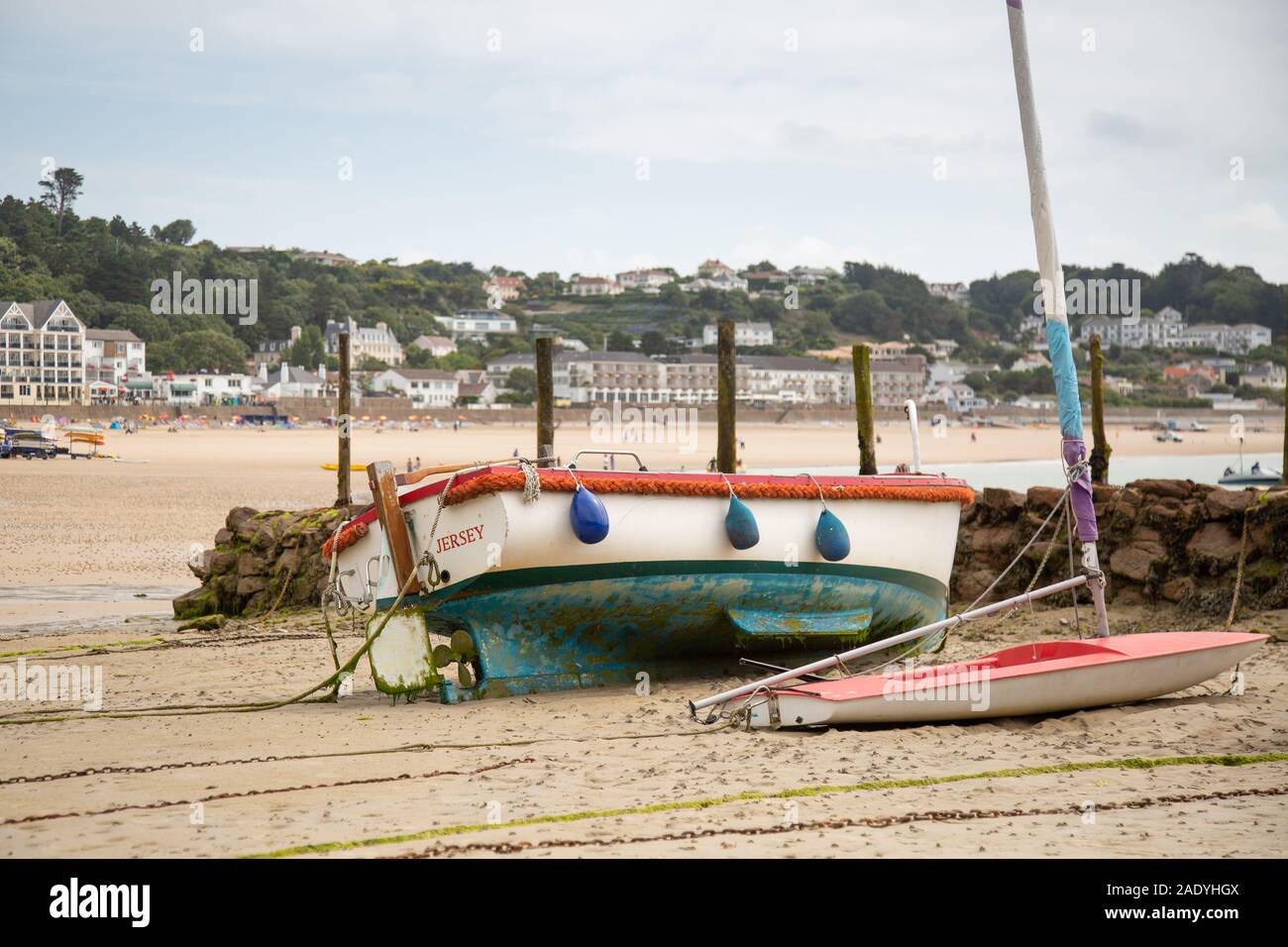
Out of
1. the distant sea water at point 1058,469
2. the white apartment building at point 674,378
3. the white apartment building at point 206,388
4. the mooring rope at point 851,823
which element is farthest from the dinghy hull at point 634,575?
Result: the white apartment building at point 674,378

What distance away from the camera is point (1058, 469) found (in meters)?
51.7

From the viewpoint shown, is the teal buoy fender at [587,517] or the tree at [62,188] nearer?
the teal buoy fender at [587,517]

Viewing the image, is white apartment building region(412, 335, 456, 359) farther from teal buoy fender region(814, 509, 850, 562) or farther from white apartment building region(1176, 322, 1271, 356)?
teal buoy fender region(814, 509, 850, 562)

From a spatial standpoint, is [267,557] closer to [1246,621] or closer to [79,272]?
[1246,621]

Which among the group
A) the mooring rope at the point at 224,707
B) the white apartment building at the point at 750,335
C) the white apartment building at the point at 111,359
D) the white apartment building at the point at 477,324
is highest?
the white apartment building at the point at 477,324

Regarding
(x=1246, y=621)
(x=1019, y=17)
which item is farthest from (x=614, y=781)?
(x=1246, y=621)

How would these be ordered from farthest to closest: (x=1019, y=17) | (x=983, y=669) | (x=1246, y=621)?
1. (x=1246, y=621)
2. (x=1019, y=17)
3. (x=983, y=669)

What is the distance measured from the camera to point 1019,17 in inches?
318

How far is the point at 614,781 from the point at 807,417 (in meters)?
103

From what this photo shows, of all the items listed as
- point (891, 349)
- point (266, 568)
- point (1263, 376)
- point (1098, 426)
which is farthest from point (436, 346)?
point (266, 568)

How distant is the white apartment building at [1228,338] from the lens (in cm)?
19075

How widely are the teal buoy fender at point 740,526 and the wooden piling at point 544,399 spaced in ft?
8.79

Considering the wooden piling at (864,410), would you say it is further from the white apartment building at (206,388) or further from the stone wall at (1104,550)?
the white apartment building at (206,388)

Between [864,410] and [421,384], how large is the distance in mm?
115550
